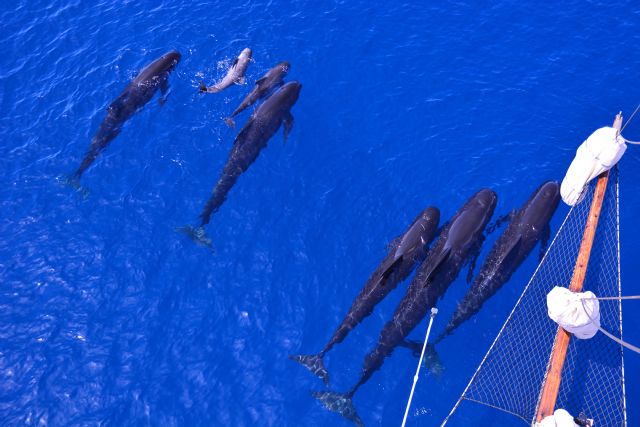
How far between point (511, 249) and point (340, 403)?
261 inches

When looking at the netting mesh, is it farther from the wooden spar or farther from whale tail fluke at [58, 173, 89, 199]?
whale tail fluke at [58, 173, 89, 199]

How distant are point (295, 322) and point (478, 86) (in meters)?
11.6

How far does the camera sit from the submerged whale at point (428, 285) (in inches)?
627

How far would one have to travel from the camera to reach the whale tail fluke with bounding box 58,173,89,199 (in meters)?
19.8

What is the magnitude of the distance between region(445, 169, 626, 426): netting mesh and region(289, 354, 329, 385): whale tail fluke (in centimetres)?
381

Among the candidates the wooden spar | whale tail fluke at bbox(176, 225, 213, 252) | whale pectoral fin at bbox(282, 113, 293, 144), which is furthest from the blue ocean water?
the wooden spar

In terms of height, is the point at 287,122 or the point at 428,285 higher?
the point at 287,122

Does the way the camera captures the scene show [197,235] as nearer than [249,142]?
Yes

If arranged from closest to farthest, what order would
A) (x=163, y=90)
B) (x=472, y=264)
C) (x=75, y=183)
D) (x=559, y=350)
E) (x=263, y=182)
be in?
(x=559, y=350) < (x=472, y=264) < (x=263, y=182) < (x=75, y=183) < (x=163, y=90)

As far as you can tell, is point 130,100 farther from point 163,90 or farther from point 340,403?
point 340,403

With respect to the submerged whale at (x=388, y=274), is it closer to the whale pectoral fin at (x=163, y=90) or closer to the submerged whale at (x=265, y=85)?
the submerged whale at (x=265, y=85)

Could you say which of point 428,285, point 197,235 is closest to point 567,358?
point 428,285

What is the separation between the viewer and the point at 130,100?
2144 centimetres

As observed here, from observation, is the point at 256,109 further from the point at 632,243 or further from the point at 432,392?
the point at 632,243
